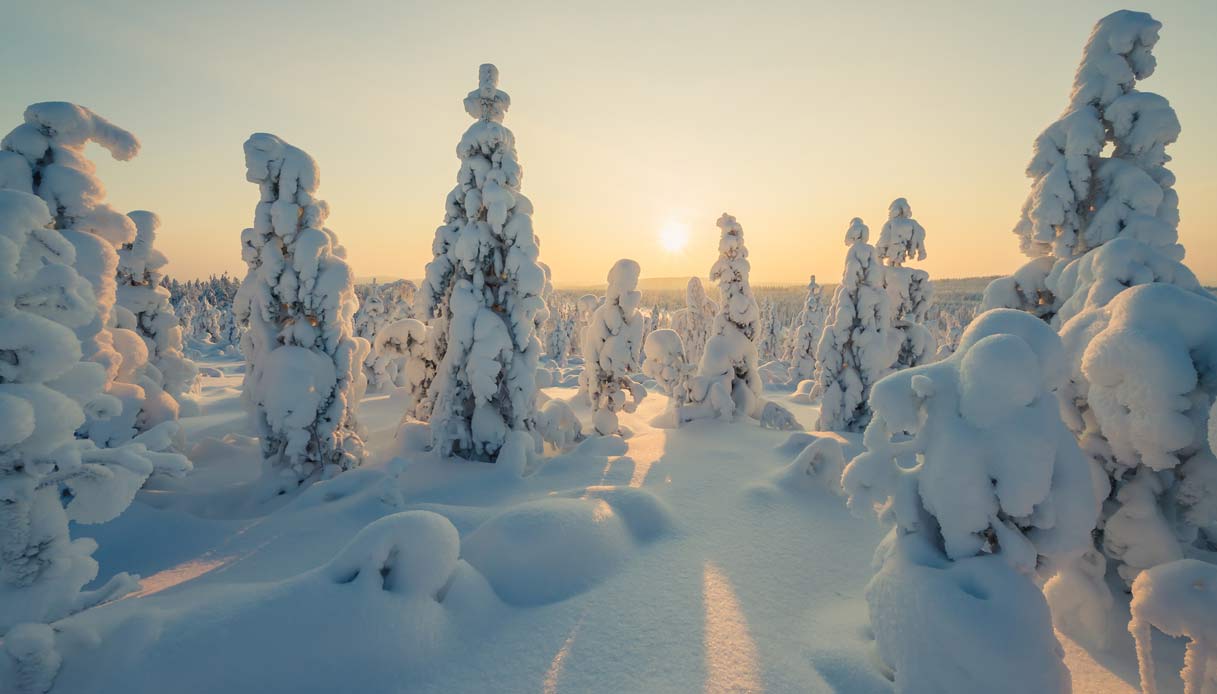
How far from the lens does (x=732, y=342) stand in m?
15.9

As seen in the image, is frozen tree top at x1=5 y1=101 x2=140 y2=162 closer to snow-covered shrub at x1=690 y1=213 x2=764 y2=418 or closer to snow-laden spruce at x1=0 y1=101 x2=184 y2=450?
snow-laden spruce at x1=0 y1=101 x2=184 y2=450

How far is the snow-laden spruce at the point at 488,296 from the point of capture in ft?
33.7

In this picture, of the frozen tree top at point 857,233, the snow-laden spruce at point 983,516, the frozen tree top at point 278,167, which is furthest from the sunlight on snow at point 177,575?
the frozen tree top at point 857,233

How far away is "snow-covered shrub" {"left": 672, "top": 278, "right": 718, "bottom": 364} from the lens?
30953 mm

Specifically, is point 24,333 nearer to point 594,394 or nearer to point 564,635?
point 564,635

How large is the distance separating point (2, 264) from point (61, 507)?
178cm

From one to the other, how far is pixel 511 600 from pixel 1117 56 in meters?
12.5

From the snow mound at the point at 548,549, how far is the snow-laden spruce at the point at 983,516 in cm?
292

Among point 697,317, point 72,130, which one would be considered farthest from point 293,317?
point 697,317

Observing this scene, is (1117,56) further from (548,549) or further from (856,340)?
(548,549)

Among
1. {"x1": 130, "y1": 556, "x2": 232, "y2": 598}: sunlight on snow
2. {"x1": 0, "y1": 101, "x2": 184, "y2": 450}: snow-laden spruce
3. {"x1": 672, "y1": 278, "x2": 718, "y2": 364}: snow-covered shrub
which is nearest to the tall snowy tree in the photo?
{"x1": 130, "y1": 556, "x2": 232, "y2": 598}: sunlight on snow

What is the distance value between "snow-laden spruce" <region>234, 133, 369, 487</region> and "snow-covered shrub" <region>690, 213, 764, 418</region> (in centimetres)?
1081

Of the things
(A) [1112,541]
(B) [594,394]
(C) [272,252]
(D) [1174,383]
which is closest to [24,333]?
(C) [272,252]

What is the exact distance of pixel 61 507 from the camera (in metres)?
3.34
